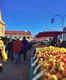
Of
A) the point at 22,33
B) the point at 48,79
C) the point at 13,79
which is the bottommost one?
the point at 13,79

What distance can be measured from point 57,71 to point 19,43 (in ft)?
17.1

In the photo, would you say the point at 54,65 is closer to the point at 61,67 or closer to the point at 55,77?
the point at 61,67

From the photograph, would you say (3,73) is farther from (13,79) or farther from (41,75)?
(41,75)

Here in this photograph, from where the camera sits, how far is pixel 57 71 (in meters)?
3.12

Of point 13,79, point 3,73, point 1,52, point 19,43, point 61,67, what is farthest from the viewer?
point 1,52

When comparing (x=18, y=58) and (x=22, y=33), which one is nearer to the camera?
(x=18, y=58)

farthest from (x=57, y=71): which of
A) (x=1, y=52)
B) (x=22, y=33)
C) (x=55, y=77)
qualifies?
(x=22, y=33)

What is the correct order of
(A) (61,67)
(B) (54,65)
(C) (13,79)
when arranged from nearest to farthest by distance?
(A) (61,67) → (B) (54,65) → (C) (13,79)

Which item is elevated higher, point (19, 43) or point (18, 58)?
point (19, 43)

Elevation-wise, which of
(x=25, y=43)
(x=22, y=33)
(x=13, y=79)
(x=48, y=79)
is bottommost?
(x=13, y=79)

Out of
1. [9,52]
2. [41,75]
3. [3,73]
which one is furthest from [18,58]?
[41,75]

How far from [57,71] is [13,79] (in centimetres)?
240

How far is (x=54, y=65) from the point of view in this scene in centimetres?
338

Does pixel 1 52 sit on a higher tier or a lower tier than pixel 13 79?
higher
